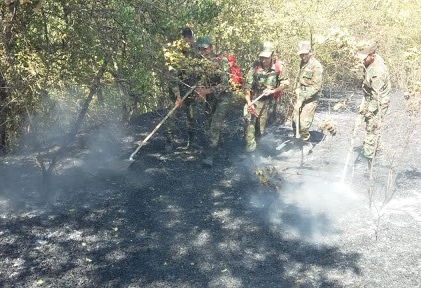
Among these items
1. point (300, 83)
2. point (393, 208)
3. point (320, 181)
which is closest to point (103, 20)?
point (300, 83)

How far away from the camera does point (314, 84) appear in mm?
6945

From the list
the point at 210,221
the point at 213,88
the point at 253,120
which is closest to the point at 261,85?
the point at 253,120

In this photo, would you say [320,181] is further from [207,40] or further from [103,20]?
[103,20]

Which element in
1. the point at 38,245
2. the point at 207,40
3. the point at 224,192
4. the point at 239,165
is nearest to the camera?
the point at 38,245

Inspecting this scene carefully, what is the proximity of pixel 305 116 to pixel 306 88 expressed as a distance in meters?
0.48

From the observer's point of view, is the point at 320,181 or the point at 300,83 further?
the point at 300,83

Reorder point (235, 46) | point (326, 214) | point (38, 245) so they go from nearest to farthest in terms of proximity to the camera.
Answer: point (38, 245)
point (326, 214)
point (235, 46)

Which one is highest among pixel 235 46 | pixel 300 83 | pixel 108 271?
pixel 235 46

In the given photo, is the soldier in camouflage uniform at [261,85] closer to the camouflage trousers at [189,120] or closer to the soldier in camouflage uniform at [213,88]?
the soldier in camouflage uniform at [213,88]

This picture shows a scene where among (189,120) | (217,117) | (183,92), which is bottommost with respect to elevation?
(189,120)

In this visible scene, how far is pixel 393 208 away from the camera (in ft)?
17.3

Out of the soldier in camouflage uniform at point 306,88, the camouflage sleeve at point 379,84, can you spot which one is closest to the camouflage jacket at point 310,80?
the soldier in camouflage uniform at point 306,88

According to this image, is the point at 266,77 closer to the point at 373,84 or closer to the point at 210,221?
the point at 373,84

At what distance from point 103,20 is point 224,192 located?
293 centimetres
